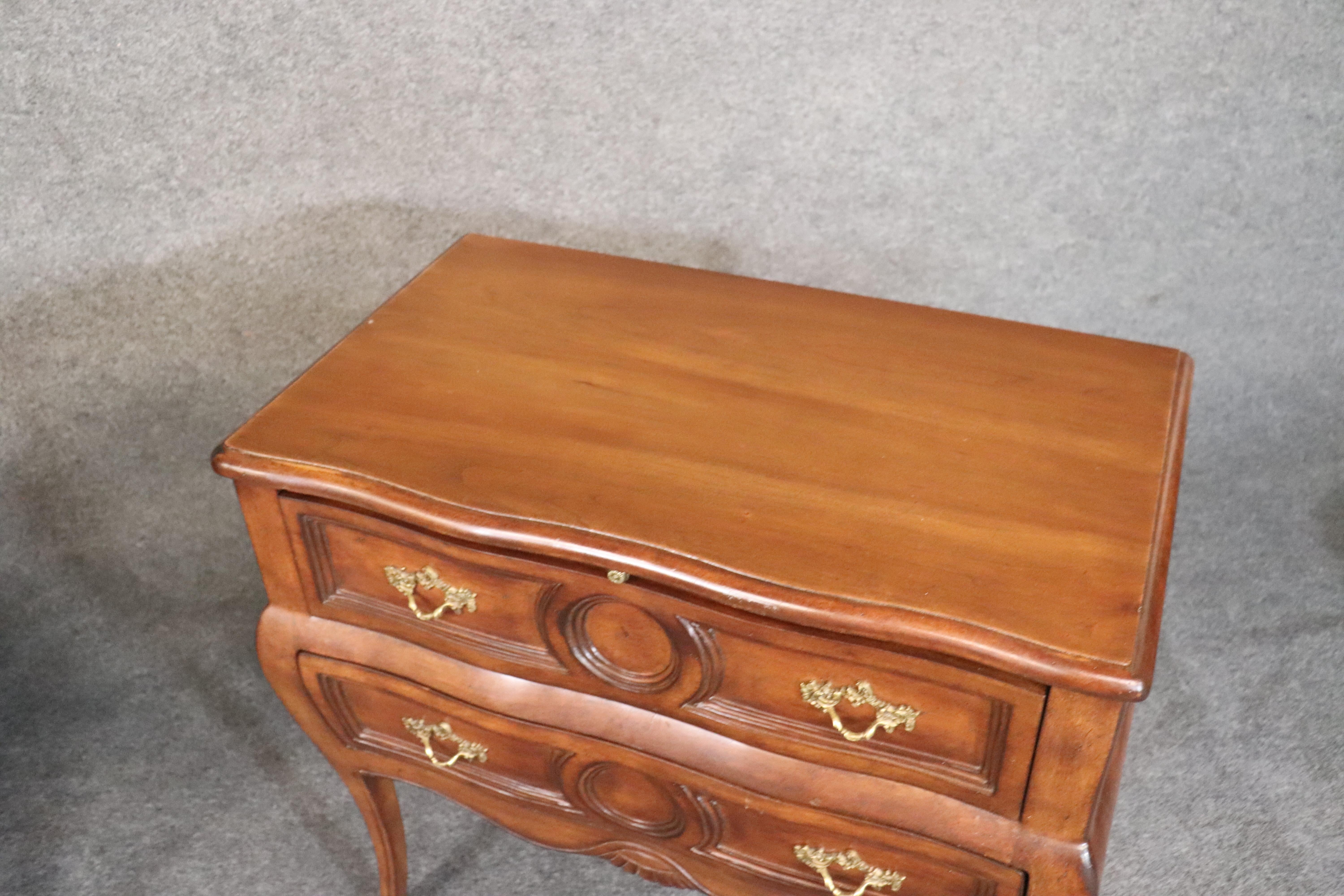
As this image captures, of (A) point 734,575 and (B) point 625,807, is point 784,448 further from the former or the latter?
(B) point 625,807

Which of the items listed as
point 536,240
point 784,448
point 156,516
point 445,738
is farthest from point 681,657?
point 156,516

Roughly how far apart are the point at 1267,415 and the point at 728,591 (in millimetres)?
1371

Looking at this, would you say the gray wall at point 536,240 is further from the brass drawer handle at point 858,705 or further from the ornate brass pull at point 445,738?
the brass drawer handle at point 858,705

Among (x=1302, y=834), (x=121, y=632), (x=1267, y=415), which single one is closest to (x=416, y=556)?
(x=121, y=632)

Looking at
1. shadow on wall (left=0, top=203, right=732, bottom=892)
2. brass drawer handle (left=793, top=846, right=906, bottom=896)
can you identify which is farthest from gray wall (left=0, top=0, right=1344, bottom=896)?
brass drawer handle (left=793, top=846, right=906, bottom=896)

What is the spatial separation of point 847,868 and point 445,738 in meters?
0.41

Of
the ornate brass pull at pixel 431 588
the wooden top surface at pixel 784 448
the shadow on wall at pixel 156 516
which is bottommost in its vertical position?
the shadow on wall at pixel 156 516

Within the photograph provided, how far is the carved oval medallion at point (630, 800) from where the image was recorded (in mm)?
1028

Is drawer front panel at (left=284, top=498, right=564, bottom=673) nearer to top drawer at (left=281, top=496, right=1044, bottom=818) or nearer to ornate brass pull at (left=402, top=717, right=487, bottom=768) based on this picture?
top drawer at (left=281, top=496, right=1044, bottom=818)

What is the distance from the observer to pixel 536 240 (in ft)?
5.30

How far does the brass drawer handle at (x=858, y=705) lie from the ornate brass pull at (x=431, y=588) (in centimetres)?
30

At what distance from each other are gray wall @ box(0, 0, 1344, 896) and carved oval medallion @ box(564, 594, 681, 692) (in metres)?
0.56

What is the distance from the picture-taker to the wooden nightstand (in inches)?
32.9

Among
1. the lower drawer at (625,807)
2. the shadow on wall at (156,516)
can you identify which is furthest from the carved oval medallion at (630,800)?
the shadow on wall at (156,516)
